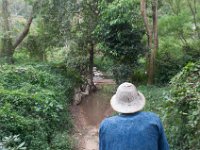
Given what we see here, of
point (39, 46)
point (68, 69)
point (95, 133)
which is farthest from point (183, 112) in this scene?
point (39, 46)

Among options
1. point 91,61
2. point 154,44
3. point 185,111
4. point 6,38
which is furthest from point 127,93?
point 6,38

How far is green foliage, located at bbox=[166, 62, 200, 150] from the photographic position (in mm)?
5160

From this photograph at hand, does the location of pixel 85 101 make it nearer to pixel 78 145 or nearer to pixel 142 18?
pixel 142 18

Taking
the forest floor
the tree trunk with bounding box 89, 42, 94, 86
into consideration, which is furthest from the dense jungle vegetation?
the forest floor

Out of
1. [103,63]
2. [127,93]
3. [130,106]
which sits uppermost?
[127,93]

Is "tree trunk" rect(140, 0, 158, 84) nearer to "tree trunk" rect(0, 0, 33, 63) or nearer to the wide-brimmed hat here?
"tree trunk" rect(0, 0, 33, 63)

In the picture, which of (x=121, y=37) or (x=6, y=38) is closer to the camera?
(x=121, y=37)

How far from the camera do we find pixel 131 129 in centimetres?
318

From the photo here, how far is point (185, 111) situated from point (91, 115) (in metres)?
7.90

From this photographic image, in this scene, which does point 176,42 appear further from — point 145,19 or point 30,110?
point 30,110

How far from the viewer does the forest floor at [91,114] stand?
9.95 m

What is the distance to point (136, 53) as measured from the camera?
1438cm

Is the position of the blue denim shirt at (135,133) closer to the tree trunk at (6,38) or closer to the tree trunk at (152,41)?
the tree trunk at (152,41)

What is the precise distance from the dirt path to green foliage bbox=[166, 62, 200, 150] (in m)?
3.66
